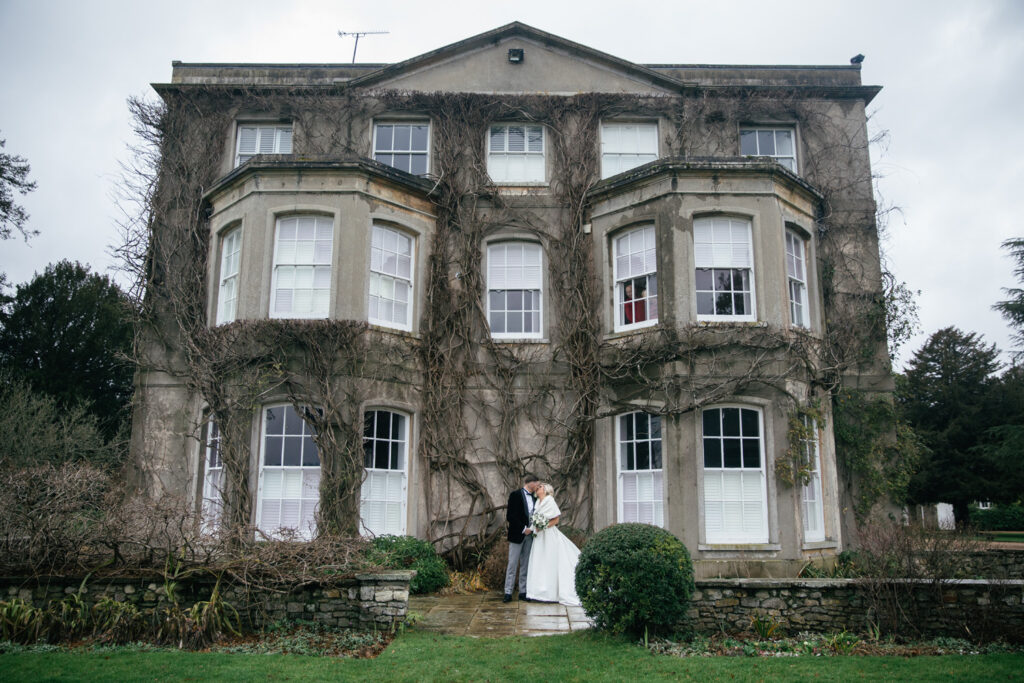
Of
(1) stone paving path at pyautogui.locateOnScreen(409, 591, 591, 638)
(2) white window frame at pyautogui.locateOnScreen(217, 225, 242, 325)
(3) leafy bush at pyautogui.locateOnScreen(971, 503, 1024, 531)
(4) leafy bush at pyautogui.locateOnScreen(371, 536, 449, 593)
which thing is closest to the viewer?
(1) stone paving path at pyautogui.locateOnScreen(409, 591, 591, 638)

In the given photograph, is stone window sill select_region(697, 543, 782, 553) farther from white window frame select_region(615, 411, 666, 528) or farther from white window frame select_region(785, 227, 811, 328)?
white window frame select_region(785, 227, 811, 328)

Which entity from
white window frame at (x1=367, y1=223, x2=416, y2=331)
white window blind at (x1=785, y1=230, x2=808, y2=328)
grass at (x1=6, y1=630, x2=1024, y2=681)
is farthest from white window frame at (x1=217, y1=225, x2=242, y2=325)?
white window blind at (x1=785, y1=230, x2=808, y2=328)

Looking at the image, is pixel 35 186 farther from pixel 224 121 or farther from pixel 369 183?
pixel 369 183

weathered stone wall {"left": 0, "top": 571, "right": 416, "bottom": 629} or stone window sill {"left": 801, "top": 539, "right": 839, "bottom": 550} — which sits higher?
stone window sill {"left": 801, "top": 539, "right": 839, "bottom": 550}

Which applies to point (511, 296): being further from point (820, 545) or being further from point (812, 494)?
point (820, 545)

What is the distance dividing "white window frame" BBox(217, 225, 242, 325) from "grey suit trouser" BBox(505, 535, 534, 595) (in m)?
6.44

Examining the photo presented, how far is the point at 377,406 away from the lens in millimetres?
13180

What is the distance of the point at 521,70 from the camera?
16.1m

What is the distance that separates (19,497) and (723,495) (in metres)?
9.68

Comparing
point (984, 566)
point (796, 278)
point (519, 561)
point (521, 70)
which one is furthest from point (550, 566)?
point (521, 70)

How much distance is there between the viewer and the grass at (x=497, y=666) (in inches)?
272

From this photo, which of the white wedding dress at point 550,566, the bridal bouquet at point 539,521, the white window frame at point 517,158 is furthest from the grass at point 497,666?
the white window frame at point 517,158

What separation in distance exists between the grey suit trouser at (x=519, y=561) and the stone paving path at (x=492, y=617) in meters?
0.24

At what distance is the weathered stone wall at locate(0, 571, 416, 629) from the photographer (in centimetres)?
861
